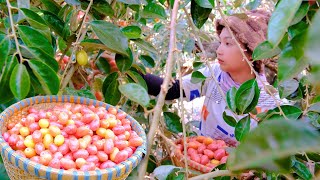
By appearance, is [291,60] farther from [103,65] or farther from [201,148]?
[201,148]

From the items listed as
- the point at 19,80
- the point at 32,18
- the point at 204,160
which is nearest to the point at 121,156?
the point at 19,80

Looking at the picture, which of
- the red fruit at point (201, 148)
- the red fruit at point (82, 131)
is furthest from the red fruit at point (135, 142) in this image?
the red fruit at point (201, 148)

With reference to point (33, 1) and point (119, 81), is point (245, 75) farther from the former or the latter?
point (33, 1)

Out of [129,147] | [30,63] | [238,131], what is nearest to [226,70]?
[238,131]

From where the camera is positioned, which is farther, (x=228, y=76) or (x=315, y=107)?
(x=228, y=76)

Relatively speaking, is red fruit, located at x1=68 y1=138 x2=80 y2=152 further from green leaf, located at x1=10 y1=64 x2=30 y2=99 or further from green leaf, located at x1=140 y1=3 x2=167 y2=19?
green leaf, located at x1=140 y1=3 x2=167 y2=19

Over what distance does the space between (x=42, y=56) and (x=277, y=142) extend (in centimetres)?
72

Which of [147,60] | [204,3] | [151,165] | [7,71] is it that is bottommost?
[151,165]

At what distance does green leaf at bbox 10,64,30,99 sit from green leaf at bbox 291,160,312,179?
58 centimetres

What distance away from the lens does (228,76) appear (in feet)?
5.88

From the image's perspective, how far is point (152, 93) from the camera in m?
1.83

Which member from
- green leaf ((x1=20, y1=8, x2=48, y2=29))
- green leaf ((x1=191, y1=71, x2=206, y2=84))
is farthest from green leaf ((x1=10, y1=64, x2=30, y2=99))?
green leaf ((x1=191, y1=71, x2=206, y2=84))

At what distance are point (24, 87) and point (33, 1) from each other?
54cm

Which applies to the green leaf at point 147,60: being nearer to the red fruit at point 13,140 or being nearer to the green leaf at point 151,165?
the green leaf at point 151,165
